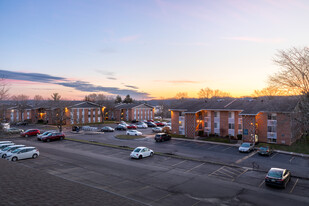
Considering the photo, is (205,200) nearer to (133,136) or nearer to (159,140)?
(159,140)

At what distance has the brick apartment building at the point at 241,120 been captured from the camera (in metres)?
37.8

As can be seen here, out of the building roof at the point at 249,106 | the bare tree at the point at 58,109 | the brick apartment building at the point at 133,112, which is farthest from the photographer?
the brick apartment building at the point at 133,112

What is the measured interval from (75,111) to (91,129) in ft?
66.9

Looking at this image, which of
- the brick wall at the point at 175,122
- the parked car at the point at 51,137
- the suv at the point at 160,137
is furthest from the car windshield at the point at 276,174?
the parked car at the point at 51,137

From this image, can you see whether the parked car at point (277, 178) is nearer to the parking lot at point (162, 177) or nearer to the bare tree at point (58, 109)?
the parking lot at point (162, 177)

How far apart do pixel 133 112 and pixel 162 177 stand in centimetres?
7083

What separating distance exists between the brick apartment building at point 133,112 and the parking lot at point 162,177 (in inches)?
2397

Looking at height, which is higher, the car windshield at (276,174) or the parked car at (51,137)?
the car windshield at (276,174)

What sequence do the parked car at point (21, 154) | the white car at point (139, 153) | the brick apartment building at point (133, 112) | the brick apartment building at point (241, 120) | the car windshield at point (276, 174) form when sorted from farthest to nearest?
1. the brick apartment building at point (133, 112)
2. the brick apartment building at point (241, 120)
3. the white car at point (139, 153)
4. the parked car at point (21, 154)
5. the car windshield at point (276, 174)

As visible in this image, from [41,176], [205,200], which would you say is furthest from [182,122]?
[41,176]

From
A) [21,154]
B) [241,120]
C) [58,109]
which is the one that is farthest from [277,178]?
[58,109]

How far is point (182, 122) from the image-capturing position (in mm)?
49062

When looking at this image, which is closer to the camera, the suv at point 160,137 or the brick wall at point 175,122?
the suv at point 160,137

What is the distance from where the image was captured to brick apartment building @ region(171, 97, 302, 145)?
124 ft
